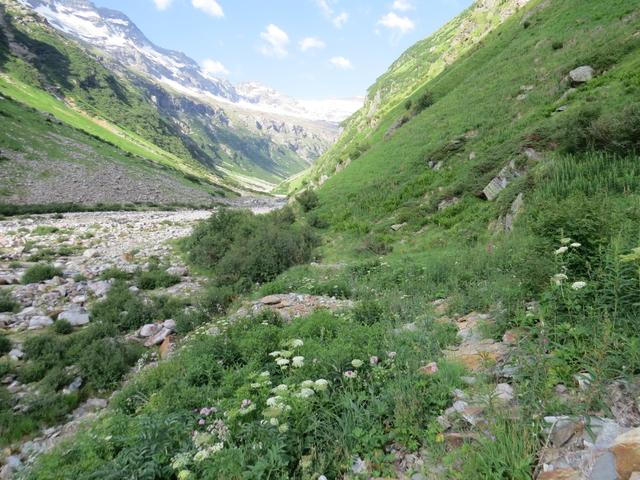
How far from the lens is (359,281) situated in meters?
11.7

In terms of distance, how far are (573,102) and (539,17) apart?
24.7m

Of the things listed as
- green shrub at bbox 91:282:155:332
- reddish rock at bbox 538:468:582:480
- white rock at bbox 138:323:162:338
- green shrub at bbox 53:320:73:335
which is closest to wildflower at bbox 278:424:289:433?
reddish rock at bbox 538:468:582:480

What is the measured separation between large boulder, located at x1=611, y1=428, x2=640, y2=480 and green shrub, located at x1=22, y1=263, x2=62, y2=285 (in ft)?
58.8

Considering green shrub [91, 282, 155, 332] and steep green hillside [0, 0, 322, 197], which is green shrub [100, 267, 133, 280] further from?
steep green hillside [0, 0, 322, 197]

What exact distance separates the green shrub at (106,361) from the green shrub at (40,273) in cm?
757

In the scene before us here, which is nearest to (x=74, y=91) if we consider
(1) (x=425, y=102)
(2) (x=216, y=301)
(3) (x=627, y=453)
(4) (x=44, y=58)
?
(4) (x=44, y=58)

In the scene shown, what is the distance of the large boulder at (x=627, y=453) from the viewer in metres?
2.37

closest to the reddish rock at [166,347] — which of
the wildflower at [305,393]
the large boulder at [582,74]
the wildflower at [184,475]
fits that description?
the wildflower at [184,475]

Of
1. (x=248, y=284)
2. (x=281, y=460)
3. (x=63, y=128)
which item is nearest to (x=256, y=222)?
(x=248, y=284)

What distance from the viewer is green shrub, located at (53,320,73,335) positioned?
10195mm

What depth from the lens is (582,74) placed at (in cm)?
1900

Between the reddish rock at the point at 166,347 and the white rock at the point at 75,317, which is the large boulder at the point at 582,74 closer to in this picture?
the reddish rock at the point at 166,347

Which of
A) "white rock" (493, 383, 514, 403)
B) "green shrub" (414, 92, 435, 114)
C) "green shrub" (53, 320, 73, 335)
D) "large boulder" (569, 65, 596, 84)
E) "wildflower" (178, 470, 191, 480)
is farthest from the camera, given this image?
"green shrub" (414, 92, 435, 114)

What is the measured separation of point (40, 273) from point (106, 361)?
905cm
